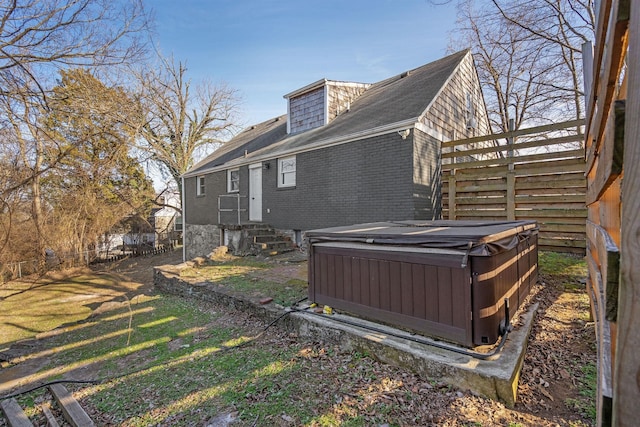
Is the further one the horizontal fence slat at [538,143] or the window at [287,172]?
the window at [287,172]

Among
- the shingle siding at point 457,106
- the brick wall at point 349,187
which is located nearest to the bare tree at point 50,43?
the brick wall at point 349,187

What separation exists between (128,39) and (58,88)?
1524mm

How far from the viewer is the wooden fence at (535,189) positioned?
6.62 metres

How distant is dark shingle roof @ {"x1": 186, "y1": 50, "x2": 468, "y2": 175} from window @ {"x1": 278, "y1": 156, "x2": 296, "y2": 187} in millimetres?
373

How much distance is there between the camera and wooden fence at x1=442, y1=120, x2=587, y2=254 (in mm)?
6621

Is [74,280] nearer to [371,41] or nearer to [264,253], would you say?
[264,253]

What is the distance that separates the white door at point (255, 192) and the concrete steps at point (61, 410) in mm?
8909

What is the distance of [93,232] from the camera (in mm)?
14477

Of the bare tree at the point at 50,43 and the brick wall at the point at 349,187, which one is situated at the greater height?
the bare tree at the point at 50,43

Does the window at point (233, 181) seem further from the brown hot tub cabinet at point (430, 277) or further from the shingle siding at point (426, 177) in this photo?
the brown hot tub cabinet at point (430, 277)

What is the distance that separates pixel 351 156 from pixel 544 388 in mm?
7044

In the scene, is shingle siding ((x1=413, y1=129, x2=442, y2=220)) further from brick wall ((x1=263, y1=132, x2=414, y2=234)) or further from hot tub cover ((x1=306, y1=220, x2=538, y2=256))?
hot tub cover ((x1=306, y1=220, x2=538, y2=256))

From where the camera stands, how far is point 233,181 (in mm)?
13531

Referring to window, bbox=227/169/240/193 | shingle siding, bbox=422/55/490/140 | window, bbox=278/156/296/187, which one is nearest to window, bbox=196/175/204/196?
window, bbox=227/169/240/193
